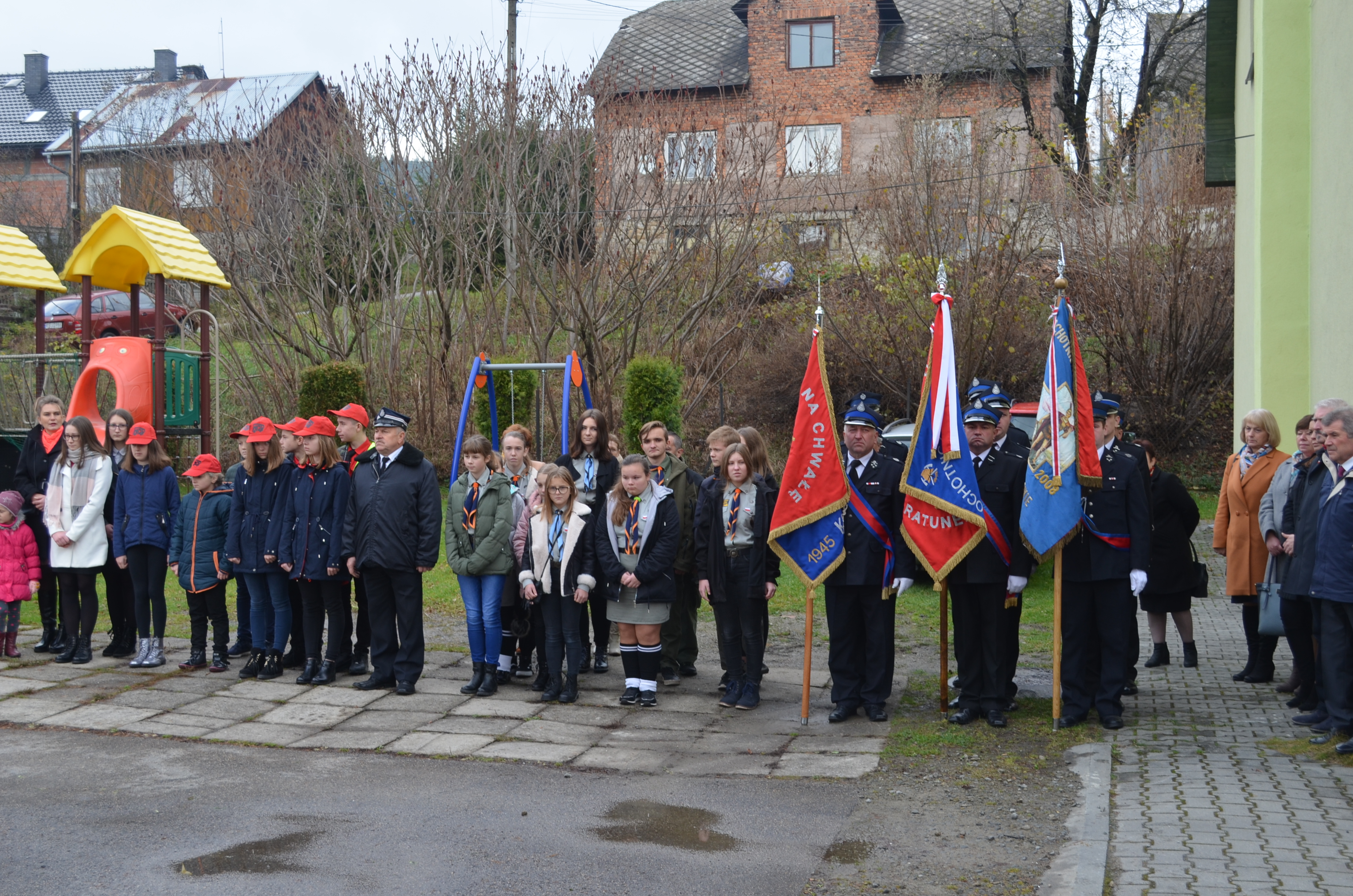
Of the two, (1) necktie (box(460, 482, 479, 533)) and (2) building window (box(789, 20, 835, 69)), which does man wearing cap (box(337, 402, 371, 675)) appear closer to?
(1) necktie (box(460, 482, 479, 533))

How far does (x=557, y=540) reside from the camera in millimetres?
8445

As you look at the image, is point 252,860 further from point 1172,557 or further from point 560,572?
point 1172,557

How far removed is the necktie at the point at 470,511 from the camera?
8727 millimetres

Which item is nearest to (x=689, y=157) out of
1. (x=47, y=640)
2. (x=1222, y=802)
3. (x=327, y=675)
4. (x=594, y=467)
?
(x=594, y=467)

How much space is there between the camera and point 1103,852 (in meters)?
5.12

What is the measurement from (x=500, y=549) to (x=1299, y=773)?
16.8 feet

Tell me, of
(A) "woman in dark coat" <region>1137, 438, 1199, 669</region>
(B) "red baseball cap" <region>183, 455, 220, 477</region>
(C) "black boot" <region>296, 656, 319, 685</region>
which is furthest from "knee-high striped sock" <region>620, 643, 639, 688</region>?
(A) "woman in dark coat" <region>1137, 438, 1199, 669</region>

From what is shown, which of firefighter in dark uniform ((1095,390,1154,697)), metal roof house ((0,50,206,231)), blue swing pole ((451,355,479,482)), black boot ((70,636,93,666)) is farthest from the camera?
metal roof house ((0,50,206,231))

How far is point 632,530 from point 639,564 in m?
0.25

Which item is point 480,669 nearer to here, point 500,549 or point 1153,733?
point 500,549

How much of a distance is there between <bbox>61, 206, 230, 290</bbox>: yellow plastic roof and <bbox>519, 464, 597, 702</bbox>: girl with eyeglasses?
5.66 meters

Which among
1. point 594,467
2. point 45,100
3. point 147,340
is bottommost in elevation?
point 594,467

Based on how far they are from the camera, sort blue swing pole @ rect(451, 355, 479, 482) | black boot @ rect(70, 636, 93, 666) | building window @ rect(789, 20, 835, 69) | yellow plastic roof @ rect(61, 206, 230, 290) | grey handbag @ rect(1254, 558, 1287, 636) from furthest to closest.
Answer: building window @ rect(789, 20, 835, 69) → yellow plastic roof @ rect(61, 206, 230, 290) → blue swing pole @ rect(451, 355, 479, 482) → black boot @ rect(70, 636, 93, 666) → grey handbag @ rect(1254, 558, 1287, 636)

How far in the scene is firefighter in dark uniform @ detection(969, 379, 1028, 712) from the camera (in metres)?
7.75
